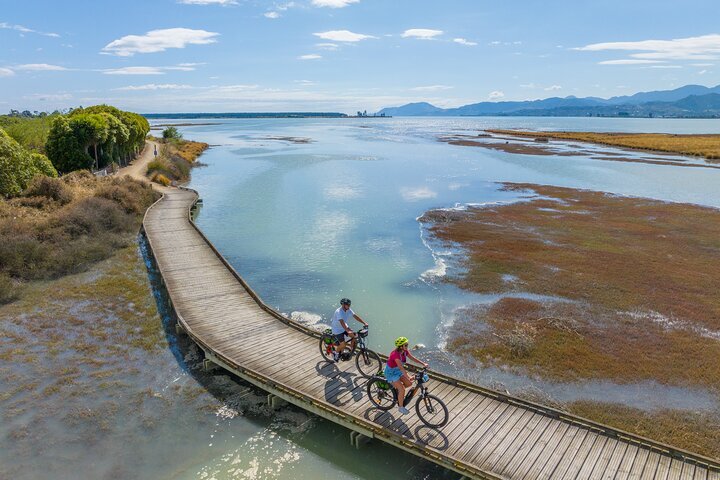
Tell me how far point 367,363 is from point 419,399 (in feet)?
10.6

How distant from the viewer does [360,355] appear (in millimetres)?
15719

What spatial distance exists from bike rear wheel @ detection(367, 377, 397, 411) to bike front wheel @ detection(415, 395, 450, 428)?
0.81 metres

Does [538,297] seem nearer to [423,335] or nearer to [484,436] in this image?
[423,335]

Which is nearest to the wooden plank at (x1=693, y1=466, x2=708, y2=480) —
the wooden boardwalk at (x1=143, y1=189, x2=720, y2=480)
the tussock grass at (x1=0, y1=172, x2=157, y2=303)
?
the wooden boardwalk at (x1=143, y1=189, x2=720, y2=480)

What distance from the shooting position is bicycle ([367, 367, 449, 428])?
12.5 meters

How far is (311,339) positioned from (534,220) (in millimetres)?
28598

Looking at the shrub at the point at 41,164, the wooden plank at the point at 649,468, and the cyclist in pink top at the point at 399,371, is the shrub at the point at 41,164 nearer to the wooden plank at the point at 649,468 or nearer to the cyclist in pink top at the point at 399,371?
the cyclist in pink top at the point at 399,371

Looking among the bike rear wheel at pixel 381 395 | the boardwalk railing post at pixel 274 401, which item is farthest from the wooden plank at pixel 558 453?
the boardwalk railing post at pixel 274 401

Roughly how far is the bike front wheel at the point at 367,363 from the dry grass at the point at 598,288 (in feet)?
16.4

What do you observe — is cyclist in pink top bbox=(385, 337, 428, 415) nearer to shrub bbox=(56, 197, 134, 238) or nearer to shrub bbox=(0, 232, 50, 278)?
shrub bbox=(0, 232, 50, 278)

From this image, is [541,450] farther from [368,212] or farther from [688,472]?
[368,212]

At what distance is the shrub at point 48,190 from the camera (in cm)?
3431

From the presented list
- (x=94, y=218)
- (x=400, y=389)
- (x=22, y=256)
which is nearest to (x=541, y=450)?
(x=400, y=389)

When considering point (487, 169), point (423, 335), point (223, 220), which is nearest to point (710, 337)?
point (423, 335)
